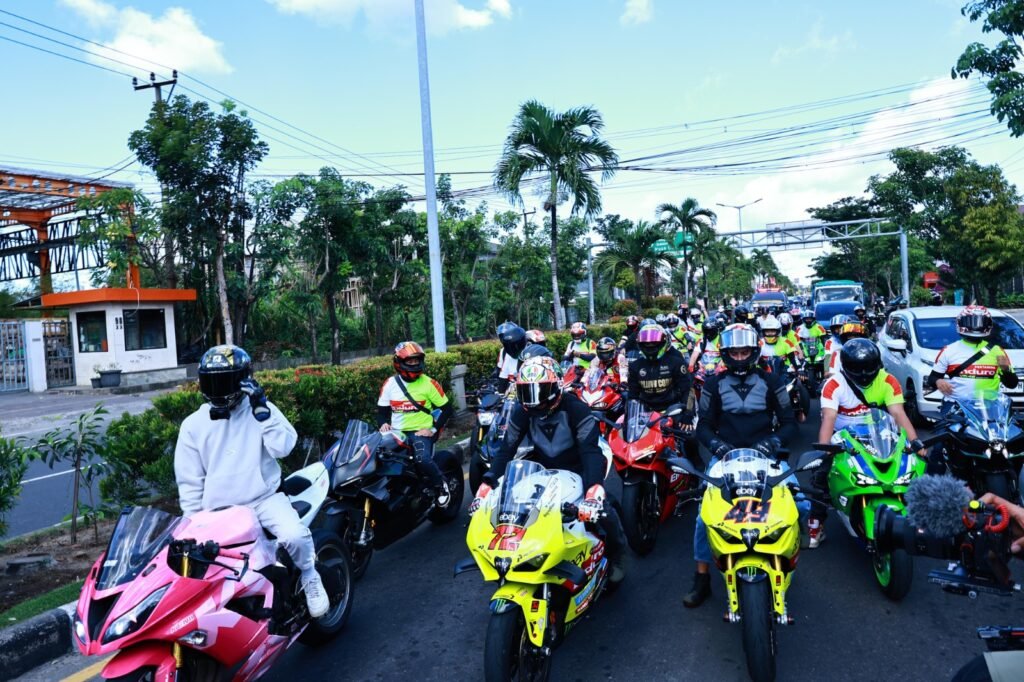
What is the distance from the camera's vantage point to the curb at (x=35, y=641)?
412 cm

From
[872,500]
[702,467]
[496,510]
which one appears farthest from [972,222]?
[496,510]

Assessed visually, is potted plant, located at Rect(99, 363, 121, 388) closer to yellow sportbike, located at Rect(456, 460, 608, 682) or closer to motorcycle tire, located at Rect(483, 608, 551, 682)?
yellow sportbike, located at Rect(456, 460, 608, 682)

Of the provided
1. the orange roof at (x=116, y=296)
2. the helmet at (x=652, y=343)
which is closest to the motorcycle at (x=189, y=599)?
the helmet at (x=652, y=343)

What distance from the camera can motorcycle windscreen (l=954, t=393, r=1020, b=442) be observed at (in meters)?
5.12

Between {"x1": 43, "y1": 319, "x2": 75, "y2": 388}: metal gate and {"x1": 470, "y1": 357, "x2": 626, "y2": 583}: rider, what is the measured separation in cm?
2648

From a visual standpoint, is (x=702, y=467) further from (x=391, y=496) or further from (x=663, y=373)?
(x=391, y=496)

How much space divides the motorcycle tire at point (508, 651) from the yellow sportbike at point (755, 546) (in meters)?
0.99

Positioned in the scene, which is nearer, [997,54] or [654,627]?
[654,627]

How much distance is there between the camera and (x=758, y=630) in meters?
3.42

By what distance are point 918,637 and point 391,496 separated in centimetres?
358

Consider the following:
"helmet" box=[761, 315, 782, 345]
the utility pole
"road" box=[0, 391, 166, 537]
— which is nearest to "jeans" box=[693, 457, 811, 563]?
"road" box=[0, 391, 166, 537]

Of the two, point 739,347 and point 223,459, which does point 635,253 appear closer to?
point 739,347

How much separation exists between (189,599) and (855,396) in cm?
446

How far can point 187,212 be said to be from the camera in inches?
756
